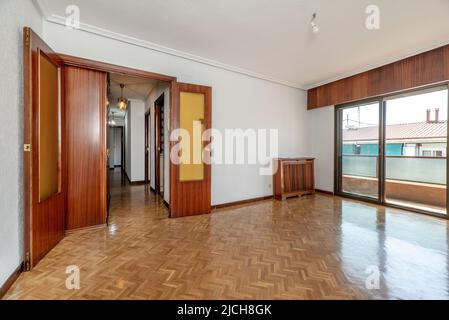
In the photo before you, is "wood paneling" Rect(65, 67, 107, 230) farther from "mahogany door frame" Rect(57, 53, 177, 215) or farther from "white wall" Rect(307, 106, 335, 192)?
"white wall" Rect(307, 106, 335, 192)

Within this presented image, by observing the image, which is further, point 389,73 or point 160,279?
point 389,73

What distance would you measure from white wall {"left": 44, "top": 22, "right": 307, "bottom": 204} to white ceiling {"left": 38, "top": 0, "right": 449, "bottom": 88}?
0.67 feet

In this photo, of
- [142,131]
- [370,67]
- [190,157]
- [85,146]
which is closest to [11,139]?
[85,146]

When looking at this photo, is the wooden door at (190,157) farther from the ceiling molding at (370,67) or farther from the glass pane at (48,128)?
the ceiling molding at (370,67)

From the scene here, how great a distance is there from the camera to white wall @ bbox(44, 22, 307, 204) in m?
3.00

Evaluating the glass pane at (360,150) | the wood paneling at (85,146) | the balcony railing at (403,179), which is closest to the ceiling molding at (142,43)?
the wood paneling at (85,146)

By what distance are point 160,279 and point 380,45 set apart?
4827mm

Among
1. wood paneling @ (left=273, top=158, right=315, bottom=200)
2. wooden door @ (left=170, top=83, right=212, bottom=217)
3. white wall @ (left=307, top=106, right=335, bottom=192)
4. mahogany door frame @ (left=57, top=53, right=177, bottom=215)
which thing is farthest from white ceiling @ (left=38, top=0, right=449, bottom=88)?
wood paneling @ (left=273, top=158, right=315, bottom=200)

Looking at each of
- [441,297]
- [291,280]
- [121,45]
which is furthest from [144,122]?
[441,297]

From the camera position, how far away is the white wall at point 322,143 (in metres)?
5.57

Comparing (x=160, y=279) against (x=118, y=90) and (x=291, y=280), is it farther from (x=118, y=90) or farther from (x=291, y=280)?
(x=118, y=90)

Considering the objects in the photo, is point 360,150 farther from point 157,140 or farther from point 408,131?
point 157,140

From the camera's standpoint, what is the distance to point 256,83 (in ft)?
16.2

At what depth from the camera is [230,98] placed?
14.7ft
